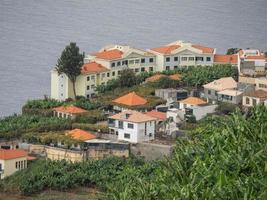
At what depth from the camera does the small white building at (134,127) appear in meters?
17.3

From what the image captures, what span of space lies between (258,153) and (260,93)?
28.5ft

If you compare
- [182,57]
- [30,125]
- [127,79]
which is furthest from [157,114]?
[182,57]

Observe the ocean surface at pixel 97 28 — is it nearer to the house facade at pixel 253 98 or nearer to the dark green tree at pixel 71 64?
the dark green tree at pixel 71 64

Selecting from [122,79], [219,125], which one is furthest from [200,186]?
[122,79]

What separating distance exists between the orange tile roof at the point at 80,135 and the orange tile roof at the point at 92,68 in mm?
4381

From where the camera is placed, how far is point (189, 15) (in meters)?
37.9

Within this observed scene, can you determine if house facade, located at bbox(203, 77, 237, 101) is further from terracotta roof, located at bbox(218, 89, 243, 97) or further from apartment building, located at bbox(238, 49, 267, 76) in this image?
apartment building, located at bbox(238, 49, 267, 76)

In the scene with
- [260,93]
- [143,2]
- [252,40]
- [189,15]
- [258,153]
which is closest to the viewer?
[258,153]

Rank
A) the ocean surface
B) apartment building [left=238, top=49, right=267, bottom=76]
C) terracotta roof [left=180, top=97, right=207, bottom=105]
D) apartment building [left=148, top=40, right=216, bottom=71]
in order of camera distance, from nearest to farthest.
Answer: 1. terracotta roof [left=180, top=97, right=207, bottom=105]
2. apartment building [left=238, top=49, right=267, bottom=76]
3. apartment building [left=148, top=40, right=216, bottom=71]
4. the ocean surface

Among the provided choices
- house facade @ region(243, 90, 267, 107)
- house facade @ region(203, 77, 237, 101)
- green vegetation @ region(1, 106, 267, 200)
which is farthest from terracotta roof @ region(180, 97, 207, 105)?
green vegetation @ region(1, 106, 267, 200)

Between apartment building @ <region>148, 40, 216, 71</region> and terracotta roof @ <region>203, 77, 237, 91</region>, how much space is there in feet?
10.1

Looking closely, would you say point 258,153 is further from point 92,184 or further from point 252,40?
point 252,40

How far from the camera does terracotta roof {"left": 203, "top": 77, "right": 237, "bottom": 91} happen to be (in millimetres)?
19719

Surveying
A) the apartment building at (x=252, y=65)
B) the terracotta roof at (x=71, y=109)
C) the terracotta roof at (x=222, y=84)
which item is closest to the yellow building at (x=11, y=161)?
the terracotta roof at (x=71, y=109)
